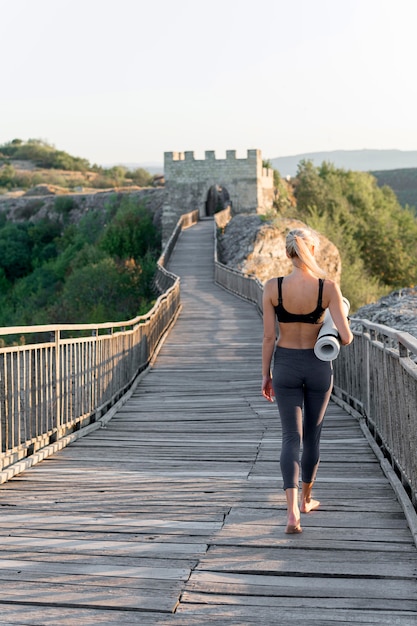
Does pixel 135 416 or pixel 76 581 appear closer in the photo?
pixel 76 581

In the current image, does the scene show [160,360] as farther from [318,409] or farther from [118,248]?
[118,248]

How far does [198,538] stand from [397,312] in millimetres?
12860

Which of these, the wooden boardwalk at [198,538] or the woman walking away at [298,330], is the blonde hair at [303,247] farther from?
the wooden boardwalk at [198,538]

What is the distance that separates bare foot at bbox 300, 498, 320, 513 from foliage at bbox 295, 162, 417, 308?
47702 mm

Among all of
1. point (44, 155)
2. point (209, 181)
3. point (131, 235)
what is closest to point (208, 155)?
point (209, 181)

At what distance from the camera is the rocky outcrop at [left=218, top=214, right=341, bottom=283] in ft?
138

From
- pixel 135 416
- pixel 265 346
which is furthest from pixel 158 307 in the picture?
pixel 265 346

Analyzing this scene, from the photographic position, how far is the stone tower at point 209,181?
5584 cm

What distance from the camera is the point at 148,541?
5.54 meters

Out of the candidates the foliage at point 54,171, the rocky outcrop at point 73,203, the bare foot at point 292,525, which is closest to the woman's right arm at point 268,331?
the bare foot at point 292,525

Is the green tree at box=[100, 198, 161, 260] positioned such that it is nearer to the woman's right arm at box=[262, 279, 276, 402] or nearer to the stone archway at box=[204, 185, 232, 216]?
the stone archway at box=[204, 185, 232, 216]

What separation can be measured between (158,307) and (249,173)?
3585 centimetres

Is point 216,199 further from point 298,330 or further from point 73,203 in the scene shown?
point 298,330

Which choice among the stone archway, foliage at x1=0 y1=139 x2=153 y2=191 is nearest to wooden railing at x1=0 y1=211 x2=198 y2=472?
the stone archway
